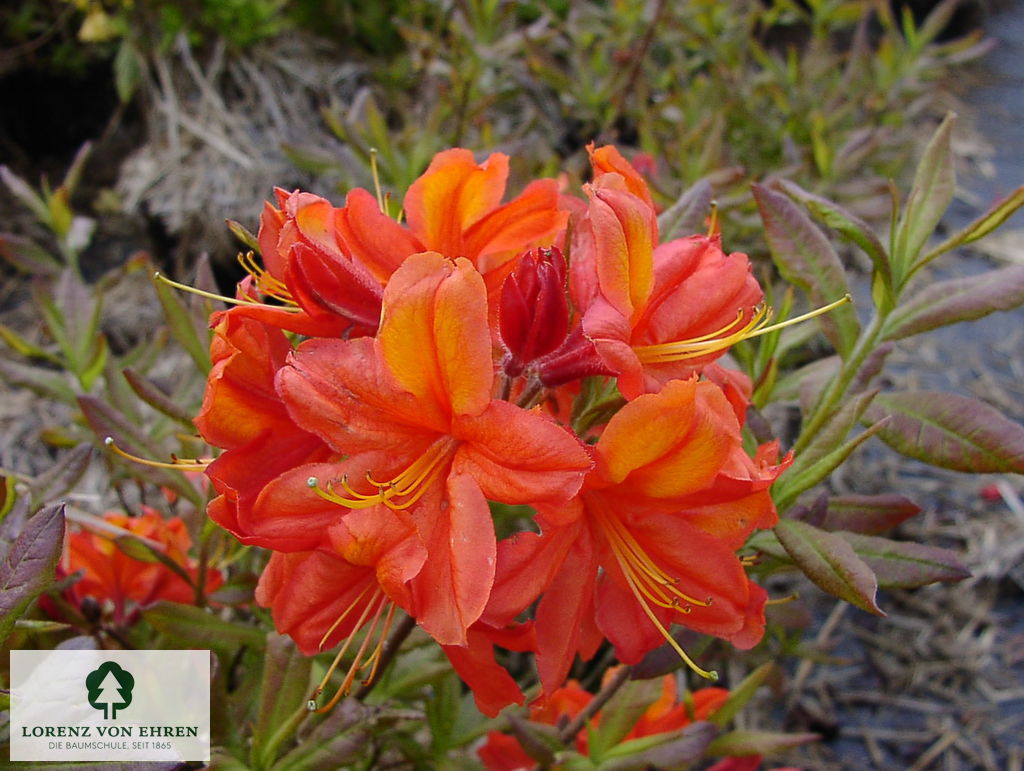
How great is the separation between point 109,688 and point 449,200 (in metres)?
0.73

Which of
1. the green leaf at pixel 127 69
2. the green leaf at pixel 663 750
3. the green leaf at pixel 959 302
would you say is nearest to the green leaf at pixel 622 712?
the green leaf at pixel 663 750

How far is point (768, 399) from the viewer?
4.53 feet

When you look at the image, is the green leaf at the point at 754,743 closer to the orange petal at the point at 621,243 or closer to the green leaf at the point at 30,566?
the orange petal at the point at 621,243

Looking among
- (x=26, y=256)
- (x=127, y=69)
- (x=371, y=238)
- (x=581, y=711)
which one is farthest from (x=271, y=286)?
(x=127, y=69)

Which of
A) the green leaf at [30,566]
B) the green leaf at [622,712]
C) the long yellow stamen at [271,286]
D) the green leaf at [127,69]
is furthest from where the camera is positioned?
the green leaf at [127,69]

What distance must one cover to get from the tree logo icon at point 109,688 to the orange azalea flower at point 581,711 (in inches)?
22.2

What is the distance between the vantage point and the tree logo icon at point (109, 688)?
42.1 inches

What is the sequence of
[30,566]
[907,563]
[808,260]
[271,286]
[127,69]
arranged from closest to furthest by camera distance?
[30,566], [271,286], [907,563], [808,260], [127,69]

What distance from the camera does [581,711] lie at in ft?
4.83

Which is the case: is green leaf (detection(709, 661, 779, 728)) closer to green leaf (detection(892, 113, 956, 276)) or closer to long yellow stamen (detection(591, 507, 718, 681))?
long yellow stamen (detection(591, 507, 718, 681))

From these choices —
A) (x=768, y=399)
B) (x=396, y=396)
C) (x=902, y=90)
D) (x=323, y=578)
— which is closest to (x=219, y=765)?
(x=323, y=578)

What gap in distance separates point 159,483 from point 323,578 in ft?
1.89

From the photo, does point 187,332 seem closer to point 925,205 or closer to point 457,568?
point 457,568

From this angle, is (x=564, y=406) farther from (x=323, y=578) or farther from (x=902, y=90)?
(x=902, y=90)
